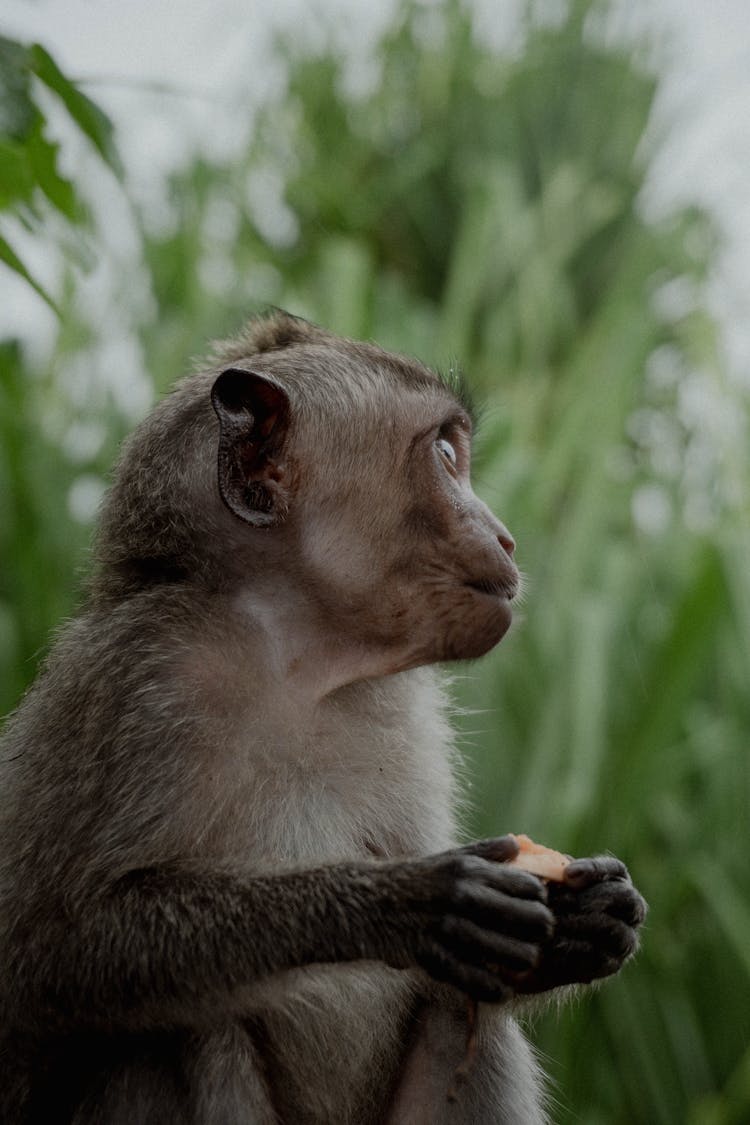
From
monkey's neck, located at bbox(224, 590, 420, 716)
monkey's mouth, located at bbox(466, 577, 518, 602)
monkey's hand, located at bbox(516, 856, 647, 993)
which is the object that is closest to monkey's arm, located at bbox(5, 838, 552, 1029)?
monkey's hand, located at bbox(516, 856, 647, 993)

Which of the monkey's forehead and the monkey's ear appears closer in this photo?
the monkey's ear

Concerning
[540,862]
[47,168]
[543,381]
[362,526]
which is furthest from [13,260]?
[543,381]

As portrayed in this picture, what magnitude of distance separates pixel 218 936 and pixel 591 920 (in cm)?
41

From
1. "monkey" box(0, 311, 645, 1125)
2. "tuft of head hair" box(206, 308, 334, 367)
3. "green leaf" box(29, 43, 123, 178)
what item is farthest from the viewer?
"tuft of head hair" box(206, 308, 334, 367)

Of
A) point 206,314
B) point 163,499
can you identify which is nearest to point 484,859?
point 163,499

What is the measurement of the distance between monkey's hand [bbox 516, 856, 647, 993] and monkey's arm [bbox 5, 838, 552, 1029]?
125mm

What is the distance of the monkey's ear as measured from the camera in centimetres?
170

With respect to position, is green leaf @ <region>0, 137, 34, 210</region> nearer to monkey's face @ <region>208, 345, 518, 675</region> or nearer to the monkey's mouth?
monkey's face @ <region>208, 345, 518, 675</region>

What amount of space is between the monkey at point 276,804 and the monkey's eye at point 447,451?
0.03 ft

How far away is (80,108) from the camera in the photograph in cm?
141

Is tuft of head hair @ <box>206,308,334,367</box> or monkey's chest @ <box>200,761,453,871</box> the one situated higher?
tuft of head hair @ <box>206,308,334,367</box>

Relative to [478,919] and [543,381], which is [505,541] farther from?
[543,381]

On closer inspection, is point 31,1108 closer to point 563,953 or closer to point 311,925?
point 311,925

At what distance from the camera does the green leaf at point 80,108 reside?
1.36m
